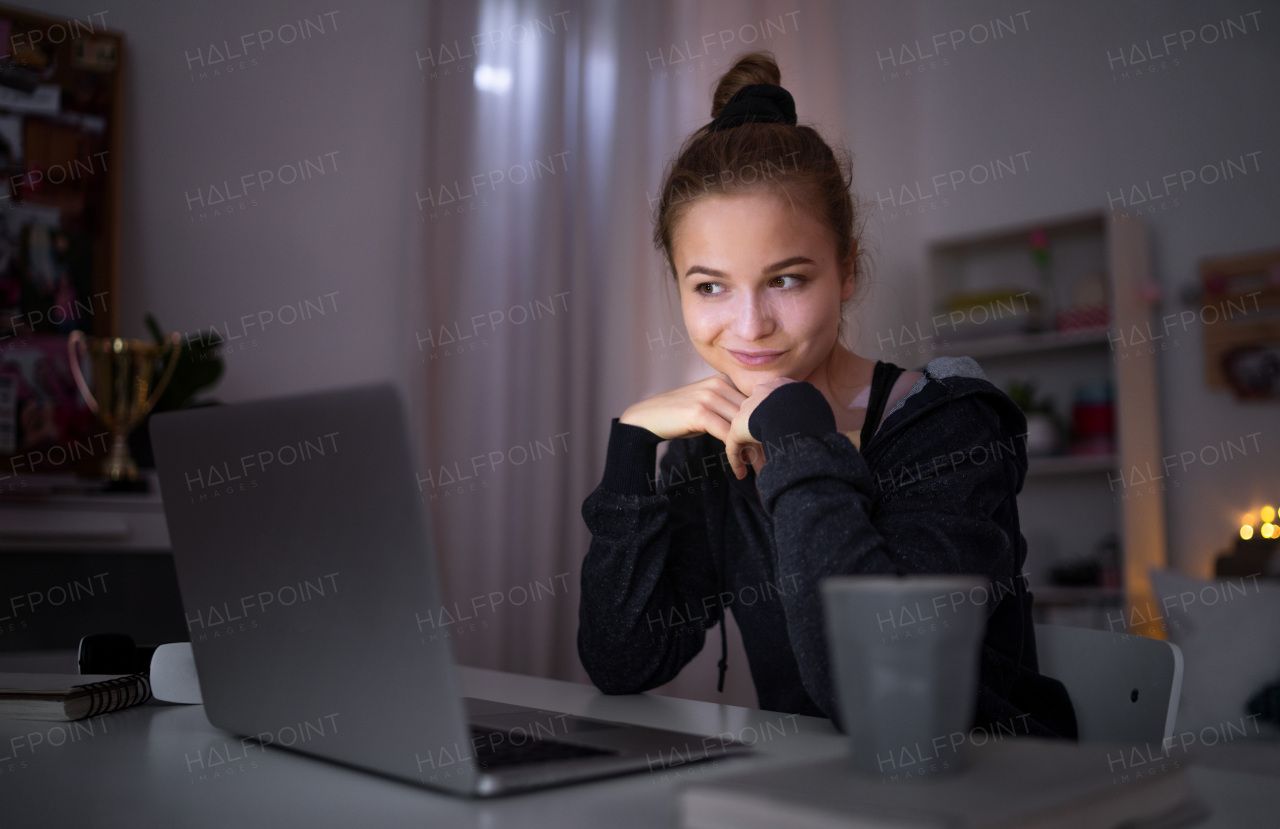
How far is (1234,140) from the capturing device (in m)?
2.89

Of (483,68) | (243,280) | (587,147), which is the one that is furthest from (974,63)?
(243,280)

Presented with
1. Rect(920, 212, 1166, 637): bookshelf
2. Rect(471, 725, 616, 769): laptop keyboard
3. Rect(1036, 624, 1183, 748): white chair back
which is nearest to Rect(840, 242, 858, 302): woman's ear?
Rect(1036, 624, 1183, 748): white chair back

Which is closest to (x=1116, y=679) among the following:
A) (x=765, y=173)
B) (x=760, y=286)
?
(x=760, y=286)

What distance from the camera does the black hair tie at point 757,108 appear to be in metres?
1.25

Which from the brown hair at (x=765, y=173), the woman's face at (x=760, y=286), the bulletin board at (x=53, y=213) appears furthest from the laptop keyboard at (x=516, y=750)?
the bulletin board at (x=53, y=213)

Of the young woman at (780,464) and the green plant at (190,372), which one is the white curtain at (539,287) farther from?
the young woman at (780,464)

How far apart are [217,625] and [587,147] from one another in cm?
256

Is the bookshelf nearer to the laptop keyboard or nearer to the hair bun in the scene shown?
the hair bun

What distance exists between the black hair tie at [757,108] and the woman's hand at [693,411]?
356 mm

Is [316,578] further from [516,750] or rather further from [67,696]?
[67,696]

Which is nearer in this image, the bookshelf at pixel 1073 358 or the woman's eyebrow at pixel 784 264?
the woman's eyebrow at pixel 784 264

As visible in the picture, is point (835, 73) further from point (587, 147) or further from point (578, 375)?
point (578, 375)

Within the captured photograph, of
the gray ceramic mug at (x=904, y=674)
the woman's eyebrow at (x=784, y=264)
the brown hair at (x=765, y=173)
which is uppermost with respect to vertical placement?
the brown hair at (x=765, y=173)

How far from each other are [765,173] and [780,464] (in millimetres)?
469
